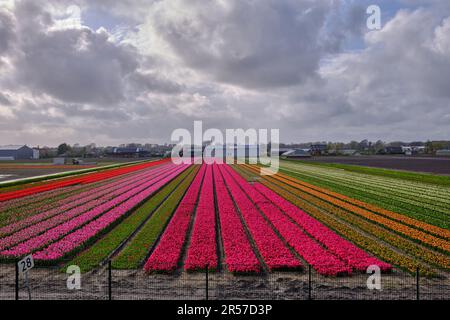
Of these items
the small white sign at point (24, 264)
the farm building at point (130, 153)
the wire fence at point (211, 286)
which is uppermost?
the farm building at point (130, 153)

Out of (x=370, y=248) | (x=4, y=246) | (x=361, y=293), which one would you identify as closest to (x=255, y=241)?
(x=370, y=248)

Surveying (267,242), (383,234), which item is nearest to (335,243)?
(267,242)

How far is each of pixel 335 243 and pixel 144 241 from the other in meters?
9.02

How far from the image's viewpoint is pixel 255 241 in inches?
637

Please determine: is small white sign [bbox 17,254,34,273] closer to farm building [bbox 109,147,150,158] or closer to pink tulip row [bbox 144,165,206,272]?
pink tulip row [bbox 144,165,206,272]

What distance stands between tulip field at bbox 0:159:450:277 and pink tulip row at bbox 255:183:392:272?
4 cm

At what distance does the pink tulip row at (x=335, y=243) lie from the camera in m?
13.0

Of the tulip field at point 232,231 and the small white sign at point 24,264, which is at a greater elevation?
the small white sign at point 24,264

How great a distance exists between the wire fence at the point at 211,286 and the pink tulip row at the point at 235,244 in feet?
1.72

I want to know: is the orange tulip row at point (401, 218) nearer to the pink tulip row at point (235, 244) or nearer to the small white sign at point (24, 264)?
the pink tulip row at point (235, 244)

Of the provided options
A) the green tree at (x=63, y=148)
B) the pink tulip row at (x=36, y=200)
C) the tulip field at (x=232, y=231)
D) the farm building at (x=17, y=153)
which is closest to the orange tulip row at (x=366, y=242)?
the tulip field at (x=232, y=231)

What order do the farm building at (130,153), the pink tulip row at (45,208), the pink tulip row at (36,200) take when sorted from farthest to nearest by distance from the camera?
the farm building at (130,153) < the pink tulip row at (36,200) < the pink tulip row at (45,208)

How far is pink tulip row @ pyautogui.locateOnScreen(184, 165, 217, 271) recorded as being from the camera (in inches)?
513
